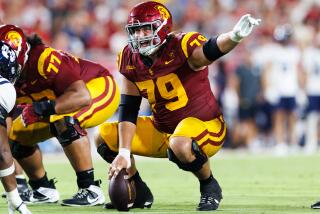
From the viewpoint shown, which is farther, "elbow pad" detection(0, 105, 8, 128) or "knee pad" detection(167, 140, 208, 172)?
"knee pad" detection(167, 140, 208, 172)

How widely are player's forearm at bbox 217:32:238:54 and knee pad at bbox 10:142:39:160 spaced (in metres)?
2.04

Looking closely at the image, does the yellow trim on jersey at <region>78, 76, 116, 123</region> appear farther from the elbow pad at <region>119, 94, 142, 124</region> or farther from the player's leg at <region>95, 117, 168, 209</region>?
the elbow pad at <region>119, 94, 142, 124</region>

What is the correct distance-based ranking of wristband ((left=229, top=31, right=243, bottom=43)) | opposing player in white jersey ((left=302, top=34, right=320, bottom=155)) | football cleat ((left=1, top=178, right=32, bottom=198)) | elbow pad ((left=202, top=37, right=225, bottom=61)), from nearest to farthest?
wristband ((left=229, top=31, right=243, bottom=43))
elbow pad ((left=202, top=37, right=225, bottom=61))
football cleat ((left=1, top=178, right=32, bottom=198))
opposing player in white jersey ((left=302, top=34, right=320, bottom=155))

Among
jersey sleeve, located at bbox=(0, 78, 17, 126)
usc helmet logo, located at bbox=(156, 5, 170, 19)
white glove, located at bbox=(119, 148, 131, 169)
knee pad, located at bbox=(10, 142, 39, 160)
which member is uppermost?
usc helmet logo, located at bbox=(156, 5, 170, 19)

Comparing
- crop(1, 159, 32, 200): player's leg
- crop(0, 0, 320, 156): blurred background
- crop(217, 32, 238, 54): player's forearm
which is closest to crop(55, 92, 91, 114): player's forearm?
crop(1, 159, 32, 200): player's leg

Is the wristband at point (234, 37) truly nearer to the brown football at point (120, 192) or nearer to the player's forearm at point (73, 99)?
the brown football at point (120, 192)

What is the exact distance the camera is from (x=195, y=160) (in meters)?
6.34

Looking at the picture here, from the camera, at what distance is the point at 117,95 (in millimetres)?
7660

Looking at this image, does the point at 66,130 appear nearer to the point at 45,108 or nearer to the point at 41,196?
the point at 45,108

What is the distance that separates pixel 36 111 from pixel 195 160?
52.7 inches

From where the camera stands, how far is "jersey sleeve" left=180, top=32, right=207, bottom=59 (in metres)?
6.41

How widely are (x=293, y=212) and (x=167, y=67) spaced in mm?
1371

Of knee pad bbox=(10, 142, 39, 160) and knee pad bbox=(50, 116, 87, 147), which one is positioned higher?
knee pad bbox=(50, 116, 87, 147)

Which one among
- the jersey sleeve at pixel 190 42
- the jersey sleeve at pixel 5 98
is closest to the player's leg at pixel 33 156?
the jersey sleeve at pixel 190 42
